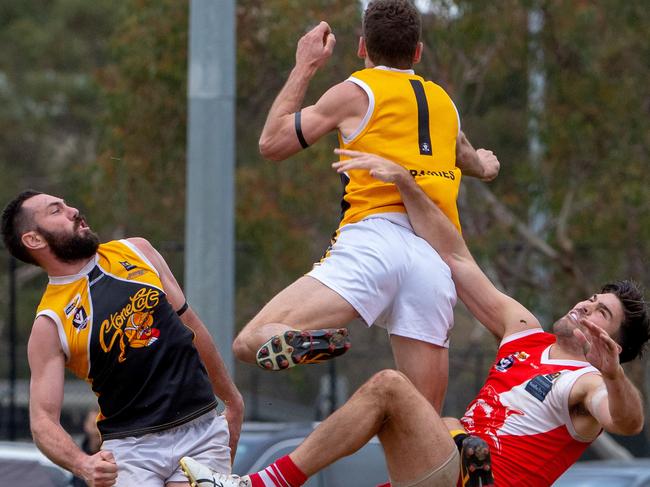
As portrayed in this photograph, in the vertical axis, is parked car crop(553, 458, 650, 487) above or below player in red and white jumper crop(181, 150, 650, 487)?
below

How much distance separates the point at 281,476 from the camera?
5426 mm

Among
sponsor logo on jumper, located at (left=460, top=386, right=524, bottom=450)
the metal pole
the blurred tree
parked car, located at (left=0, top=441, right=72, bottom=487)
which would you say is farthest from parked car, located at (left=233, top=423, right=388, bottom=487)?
the blurred tree

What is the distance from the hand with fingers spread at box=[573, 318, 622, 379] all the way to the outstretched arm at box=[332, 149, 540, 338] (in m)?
0.83

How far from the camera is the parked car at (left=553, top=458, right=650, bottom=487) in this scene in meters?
8.84

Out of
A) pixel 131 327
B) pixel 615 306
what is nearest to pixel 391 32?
pixel 615 306

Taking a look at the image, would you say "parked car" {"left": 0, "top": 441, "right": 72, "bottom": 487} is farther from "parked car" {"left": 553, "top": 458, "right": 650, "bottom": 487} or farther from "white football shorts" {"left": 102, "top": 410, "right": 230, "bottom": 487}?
"parked car" {"left": 553, "top": 458, "right": 650, "bottom": 487}

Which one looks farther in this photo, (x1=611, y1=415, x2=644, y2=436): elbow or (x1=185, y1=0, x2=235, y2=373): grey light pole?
(x1=185, y1=0, x2=235, y2=373): grey light pole

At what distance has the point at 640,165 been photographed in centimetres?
1434

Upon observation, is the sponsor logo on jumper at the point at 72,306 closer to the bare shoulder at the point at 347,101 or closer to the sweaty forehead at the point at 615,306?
the bare shoulder at the point at 347,101

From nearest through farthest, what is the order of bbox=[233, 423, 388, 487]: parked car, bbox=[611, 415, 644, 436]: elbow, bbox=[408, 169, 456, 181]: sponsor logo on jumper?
1. bbox=[611, 415, 644, 436]: elbow
2. bbox=[408, 169, 456, 181]: sponsor logo on jumper
3. bbox=[233, 423, 388, 487]: parked car

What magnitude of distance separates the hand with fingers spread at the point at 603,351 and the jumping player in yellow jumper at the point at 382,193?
28.8 inches

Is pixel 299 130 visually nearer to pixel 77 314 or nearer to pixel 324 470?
pixel 77 314

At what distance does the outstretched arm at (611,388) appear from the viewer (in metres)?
5.15

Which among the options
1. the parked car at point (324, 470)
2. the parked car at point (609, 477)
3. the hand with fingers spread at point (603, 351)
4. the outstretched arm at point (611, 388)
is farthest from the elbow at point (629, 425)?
the parked car at point (609, 477)
